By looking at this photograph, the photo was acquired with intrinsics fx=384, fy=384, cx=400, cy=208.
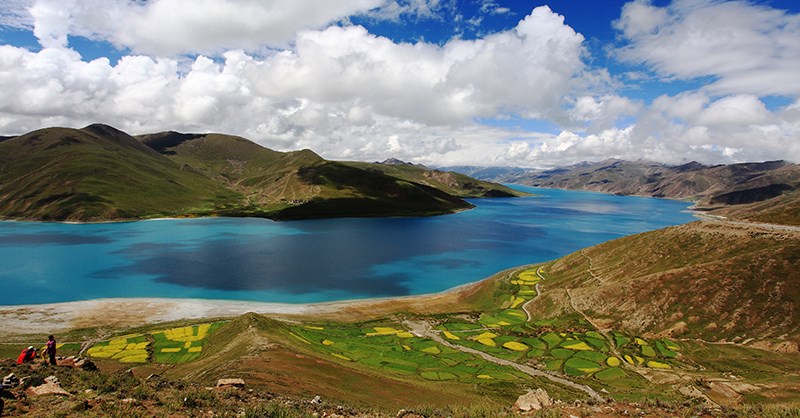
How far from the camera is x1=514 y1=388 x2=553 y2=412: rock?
1046 inches

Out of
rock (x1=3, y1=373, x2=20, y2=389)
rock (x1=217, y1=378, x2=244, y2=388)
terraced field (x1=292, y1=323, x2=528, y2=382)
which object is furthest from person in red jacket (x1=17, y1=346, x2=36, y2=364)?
terraced field (x1=292, y1=323, x2=528, y2=382)

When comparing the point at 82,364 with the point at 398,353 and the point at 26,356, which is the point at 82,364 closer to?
the point at 26,356

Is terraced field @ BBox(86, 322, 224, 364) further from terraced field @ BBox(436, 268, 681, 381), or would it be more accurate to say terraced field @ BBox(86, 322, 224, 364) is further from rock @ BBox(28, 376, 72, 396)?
terraced field @ BBox(436, 268, 681, 381)

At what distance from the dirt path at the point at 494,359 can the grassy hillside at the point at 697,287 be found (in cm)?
2870

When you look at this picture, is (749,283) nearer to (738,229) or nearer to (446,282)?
(738,229)

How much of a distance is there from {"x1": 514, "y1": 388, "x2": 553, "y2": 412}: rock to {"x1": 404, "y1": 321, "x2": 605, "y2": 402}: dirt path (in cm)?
1855

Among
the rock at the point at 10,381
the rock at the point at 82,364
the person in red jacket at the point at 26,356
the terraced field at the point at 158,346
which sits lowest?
the terraced field at the point at 158,346

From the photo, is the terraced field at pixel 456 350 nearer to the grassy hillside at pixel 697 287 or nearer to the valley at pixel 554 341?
the valley at pixel 554 341

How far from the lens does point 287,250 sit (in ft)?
593

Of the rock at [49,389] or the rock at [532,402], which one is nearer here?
the rock at [49,389]

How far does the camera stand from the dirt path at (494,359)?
53.0 meters

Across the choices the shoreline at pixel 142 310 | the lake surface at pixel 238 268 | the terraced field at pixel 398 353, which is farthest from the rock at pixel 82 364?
the lake surface at pixel 238 268

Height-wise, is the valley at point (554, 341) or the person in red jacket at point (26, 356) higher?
the person in red jacket at point (26, 356)

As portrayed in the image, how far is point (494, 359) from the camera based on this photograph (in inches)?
2537
